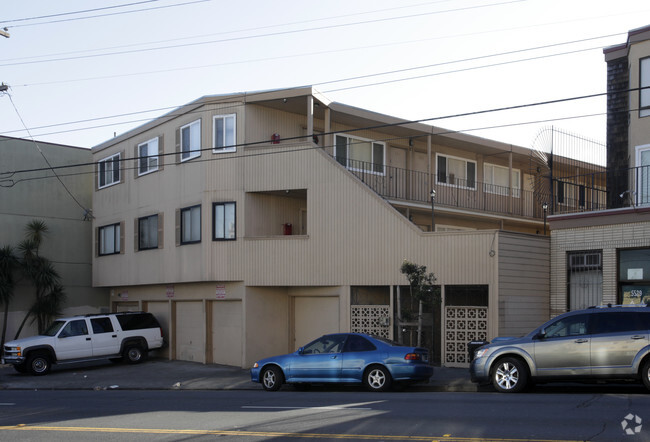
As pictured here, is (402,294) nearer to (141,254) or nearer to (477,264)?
(477,264)

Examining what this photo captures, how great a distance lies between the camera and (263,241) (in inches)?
976

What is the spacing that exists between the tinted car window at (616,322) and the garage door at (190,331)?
1546cm

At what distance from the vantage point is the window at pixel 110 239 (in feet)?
107

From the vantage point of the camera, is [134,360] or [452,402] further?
[134,360]

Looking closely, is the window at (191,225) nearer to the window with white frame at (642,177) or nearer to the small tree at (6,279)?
the small tree at (6,279)

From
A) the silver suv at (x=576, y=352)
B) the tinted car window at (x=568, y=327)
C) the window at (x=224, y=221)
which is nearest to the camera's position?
the silver suv at (x=576, y=352)

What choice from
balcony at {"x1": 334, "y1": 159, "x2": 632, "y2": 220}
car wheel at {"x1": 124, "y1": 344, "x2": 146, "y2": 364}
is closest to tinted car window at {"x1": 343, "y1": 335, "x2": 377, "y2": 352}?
balcony at {"x1": 334, "y1": 159, "x2": 632, "y2": 220}

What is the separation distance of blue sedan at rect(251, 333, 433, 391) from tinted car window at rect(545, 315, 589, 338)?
3244 mm

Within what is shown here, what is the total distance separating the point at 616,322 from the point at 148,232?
20069mm

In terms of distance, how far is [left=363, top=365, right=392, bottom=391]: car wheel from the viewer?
17.0 m

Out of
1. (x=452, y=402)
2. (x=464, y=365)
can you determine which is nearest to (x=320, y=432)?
(x=452, y=402)

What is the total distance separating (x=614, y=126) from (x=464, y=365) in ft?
28.8

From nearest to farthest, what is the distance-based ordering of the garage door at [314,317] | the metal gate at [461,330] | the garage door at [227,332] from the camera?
1. the metal gate at [461,330]
2. the garage door at [314,317]
3. the garage door at [227,332]

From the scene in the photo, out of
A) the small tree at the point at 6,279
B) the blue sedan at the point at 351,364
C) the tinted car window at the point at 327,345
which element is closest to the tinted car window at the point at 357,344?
the blue sedan at the point at 351,364
